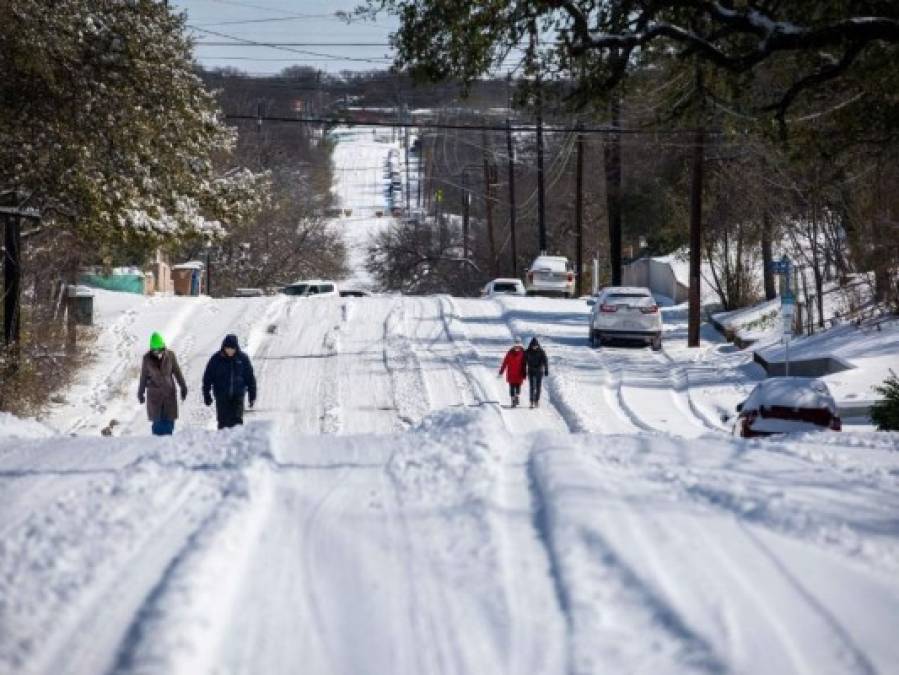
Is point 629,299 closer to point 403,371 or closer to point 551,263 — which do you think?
point 403,371

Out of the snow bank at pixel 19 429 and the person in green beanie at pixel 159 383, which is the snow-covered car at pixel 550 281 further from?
the snow bank at pixel 19 429

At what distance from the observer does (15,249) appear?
25.0m

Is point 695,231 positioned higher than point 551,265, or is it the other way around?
point 551,265

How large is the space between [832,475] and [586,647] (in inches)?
180

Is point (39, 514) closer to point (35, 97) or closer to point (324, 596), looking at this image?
point (324, 596)

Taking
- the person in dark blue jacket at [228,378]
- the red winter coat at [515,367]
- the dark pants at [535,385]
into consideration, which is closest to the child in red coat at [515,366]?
the red winter coat at [515,367]

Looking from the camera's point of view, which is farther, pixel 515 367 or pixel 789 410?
pixel 515 367

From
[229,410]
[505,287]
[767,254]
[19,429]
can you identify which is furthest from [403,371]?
[505,287]

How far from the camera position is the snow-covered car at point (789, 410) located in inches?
670

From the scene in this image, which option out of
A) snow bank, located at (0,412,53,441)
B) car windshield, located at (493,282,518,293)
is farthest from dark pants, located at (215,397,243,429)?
car windshield, located at (493,282,518,293)

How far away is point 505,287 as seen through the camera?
51.1 m

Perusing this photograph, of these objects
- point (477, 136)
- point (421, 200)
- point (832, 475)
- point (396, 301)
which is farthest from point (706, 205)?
point (421, 200)

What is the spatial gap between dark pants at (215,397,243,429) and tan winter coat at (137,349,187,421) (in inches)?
21.5

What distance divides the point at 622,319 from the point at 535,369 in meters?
9.80
